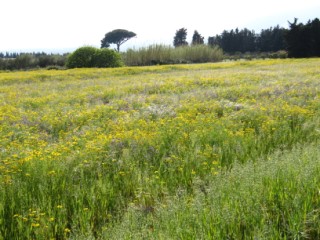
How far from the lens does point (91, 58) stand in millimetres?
38594

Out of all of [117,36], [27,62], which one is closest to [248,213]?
[27,62]

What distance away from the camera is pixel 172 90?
14.3m

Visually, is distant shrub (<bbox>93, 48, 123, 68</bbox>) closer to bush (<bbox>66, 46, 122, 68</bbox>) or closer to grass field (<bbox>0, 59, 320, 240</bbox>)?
bush (<bbox>66, 46, 122, 68</bbox>)

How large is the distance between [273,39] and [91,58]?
134 ft

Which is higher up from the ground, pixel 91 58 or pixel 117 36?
pixel 117 36

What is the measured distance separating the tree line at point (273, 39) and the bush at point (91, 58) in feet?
88.5

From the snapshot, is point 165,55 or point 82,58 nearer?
point 82,58

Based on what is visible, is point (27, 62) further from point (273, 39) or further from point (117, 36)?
point (117, 36)

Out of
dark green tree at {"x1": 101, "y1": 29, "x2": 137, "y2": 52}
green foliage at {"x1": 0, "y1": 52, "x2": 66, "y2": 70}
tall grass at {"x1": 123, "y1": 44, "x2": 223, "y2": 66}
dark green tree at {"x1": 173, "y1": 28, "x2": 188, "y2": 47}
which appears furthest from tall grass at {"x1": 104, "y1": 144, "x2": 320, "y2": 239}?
dark green tree at {"x1": 101, "y1": 29, "x2": 137, "y2": 52}

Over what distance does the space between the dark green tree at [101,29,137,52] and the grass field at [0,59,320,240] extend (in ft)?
287

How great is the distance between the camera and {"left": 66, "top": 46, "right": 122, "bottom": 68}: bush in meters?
38.0

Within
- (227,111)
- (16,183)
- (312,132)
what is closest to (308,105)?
(227,111)

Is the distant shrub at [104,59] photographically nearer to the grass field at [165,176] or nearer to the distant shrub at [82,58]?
the distant shrub at [82,58]

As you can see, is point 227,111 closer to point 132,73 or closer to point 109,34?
point 132,73
